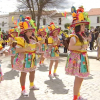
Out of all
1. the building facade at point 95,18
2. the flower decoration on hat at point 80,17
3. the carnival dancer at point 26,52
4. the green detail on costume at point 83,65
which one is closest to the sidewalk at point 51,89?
the carnival dancer at point 26,52

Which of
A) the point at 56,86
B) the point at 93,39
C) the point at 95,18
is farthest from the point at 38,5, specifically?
the point at 95,18

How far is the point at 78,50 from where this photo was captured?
11.7ft

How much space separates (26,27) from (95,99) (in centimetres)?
234

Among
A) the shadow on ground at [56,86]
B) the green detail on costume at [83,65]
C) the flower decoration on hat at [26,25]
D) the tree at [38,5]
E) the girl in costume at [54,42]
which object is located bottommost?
the shadow on ground at [56,86]

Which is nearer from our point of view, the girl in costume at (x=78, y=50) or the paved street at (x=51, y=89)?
the girl in costume at (x=78, y=50)

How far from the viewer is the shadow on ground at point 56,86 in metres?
4.59

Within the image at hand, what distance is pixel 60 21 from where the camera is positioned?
172 feet

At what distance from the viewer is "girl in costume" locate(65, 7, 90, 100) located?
11.5 ft

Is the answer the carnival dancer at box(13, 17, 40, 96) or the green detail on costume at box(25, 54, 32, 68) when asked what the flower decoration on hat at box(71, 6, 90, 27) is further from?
the green detail on costume at box(25, 54, 32, 68)

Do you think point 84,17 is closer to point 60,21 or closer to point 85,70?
point 85,70

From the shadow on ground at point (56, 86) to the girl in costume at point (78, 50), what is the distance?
995 millimetres

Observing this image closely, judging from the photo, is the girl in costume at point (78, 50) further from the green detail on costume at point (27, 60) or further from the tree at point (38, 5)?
the tree at point (38, 5)

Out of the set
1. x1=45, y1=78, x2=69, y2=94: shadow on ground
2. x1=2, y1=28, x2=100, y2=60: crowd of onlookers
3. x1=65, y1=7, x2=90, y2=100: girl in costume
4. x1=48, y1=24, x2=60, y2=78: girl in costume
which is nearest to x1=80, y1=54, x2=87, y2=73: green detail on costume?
x1=65, y1=7, x2=90, y2=100: girl in costume

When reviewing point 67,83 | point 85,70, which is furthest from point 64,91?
point 85,70
